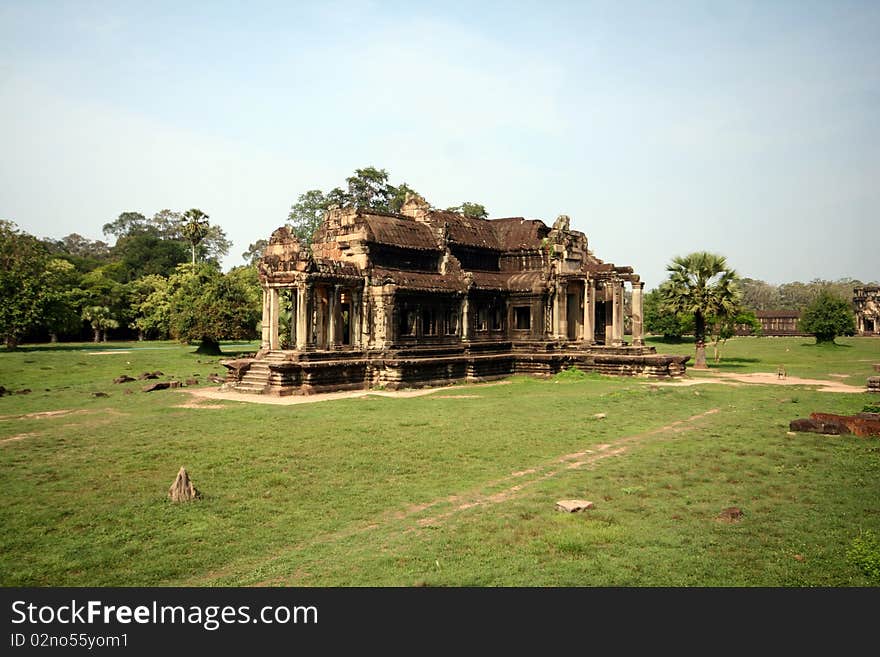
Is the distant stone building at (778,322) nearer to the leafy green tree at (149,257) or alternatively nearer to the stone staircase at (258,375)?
the leafy green tree at (149,257)

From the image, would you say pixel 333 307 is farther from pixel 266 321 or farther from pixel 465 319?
pixel 465 319

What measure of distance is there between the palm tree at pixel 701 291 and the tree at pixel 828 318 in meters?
23.4

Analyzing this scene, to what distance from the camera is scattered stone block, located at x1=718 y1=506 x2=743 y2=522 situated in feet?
29.7

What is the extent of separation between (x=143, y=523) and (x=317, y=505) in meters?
2.49

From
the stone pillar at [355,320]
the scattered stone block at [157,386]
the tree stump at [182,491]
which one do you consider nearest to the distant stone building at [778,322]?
the stone pillar at [355,320]

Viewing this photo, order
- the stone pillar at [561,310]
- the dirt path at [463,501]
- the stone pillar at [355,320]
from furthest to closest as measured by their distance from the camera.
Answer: the stone pillar at [561,310], the stone pillar at [355,320], the dirt path at [463,501]

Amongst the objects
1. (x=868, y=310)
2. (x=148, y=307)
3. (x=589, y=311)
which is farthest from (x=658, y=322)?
(x=148, y=307)

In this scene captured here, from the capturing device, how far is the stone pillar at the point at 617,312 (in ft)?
110

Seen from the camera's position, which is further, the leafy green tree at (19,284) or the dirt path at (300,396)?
the leafy green tree at (19,284)

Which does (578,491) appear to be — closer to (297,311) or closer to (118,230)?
(297,311)

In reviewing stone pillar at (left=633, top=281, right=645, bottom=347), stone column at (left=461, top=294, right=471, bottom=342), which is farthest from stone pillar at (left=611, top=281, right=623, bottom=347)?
stone column at (left=461, top=294, right=471, bottom=342)

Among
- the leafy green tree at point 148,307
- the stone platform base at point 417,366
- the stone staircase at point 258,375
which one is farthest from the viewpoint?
the leafy green tree at point 148,307

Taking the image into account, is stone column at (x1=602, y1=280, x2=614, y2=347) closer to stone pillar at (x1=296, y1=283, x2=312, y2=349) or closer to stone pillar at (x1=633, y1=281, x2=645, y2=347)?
stone pillar at (x1=633, y1=281, x2=645, y2=347)

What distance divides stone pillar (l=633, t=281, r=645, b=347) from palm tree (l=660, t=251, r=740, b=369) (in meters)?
3.69
